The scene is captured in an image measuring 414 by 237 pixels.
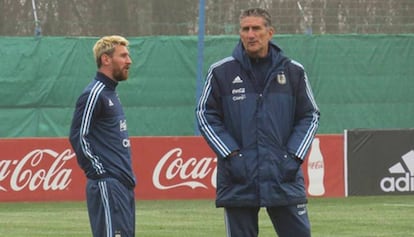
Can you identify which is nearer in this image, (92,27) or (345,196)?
(345,196)

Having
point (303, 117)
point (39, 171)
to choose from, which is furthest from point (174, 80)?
point (303, 117)

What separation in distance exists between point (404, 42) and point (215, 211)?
8.18 meters

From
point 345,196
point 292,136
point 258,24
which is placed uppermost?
point 258,24

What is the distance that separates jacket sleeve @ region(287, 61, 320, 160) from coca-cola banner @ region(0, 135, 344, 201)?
13113 mm

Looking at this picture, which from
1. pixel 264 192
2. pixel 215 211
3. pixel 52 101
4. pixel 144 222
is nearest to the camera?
pixel 264 192

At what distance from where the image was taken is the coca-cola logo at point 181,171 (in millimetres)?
21312

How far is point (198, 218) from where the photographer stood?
1769 centimetres

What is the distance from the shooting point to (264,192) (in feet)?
25.8

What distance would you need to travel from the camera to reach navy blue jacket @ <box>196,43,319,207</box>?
7871 mm

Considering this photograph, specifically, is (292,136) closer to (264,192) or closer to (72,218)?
(264,192)

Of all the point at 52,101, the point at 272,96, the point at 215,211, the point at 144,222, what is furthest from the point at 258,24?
the point at 52,101

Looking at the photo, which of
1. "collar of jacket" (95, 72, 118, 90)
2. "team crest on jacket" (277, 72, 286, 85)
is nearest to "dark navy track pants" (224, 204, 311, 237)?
"team crest on jacket" (277, 72, 286, 85)

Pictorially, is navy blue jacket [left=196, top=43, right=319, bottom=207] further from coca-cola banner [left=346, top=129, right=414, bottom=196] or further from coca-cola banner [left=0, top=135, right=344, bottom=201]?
coca-cola banner [left=346, top=129, right=414, bottom=196]

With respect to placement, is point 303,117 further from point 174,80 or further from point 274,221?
point 174,80
